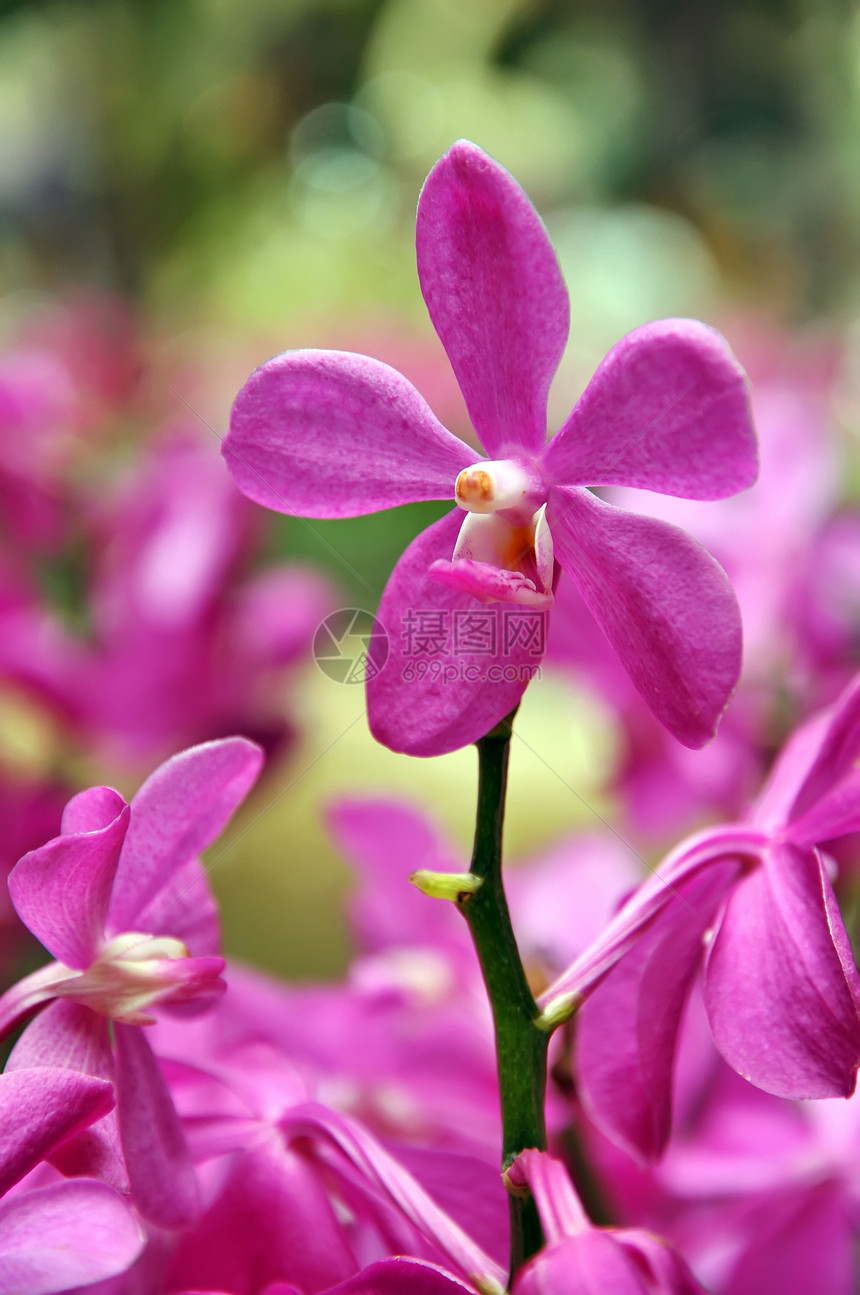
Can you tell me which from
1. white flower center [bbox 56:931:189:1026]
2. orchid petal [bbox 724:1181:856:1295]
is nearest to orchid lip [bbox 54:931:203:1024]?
white flower center [bbox 56:931:189:1026]

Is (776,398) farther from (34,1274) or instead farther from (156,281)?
(156,281)

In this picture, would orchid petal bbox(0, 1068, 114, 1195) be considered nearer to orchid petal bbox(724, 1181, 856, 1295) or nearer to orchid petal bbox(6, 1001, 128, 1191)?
orchid petal bbox(6, 1001, 128, 1191)

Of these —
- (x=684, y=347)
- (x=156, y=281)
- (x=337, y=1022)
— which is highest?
(x=156, y=281)

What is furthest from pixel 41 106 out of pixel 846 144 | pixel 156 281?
pixel 846 144

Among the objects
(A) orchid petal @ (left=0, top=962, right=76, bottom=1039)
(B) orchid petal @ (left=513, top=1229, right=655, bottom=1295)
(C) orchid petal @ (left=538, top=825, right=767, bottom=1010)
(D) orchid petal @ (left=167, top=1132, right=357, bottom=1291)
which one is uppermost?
(C) orchid petal @ (left=538, top=825, right=767, bottom=1010)
